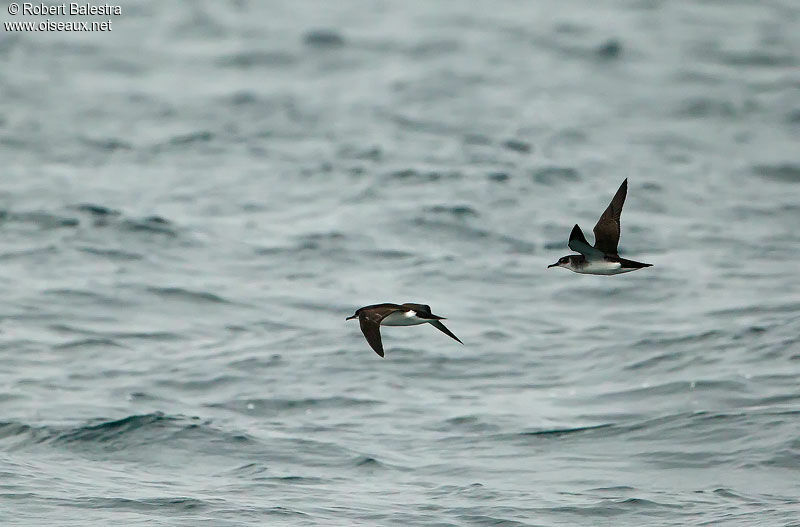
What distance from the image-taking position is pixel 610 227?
11.0 m

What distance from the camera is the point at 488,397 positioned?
16.4 m

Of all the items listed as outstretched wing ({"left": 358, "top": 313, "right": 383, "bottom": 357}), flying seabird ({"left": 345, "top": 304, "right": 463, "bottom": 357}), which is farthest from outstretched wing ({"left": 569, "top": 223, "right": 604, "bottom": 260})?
outstretched wing ({"left": 358, "top": 313, "right": 383, "bottom": 357})

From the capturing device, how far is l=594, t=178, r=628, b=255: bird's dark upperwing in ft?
35.9

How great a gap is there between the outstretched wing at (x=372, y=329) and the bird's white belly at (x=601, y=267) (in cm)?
164

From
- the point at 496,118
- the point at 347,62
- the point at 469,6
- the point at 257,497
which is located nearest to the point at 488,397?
the point at 257,497

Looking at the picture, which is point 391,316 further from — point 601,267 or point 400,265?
point 400,265

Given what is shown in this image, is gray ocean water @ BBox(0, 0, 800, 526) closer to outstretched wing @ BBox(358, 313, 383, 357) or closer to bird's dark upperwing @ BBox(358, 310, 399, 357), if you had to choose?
bird's dark upperwing @ BBox(358, 310, 399, 357)

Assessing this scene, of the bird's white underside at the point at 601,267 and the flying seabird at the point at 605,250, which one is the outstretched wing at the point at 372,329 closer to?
the flying seabird at the point at 605,250

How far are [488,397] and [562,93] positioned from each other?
1477 centimetres

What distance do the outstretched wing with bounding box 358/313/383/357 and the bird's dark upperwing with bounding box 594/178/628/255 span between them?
1.85 m

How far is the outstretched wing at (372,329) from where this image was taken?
32.7 feet

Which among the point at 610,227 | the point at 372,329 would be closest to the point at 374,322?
the point at 372,329

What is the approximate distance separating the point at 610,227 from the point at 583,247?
0.38 metres

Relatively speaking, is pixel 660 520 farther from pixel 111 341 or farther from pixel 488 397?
pixel 111 341
